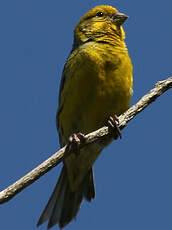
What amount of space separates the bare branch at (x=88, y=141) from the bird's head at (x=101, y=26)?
1.77 meters

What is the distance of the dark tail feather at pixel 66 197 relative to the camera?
7617mm

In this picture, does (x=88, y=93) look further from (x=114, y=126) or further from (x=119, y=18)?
(x=119, y=18)

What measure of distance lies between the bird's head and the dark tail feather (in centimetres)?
231

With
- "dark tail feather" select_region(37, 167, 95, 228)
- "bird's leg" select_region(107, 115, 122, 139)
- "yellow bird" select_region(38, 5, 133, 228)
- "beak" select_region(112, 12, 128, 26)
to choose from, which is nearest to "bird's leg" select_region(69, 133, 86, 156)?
"yellow bird" select_region(38, 5, 133, 228)

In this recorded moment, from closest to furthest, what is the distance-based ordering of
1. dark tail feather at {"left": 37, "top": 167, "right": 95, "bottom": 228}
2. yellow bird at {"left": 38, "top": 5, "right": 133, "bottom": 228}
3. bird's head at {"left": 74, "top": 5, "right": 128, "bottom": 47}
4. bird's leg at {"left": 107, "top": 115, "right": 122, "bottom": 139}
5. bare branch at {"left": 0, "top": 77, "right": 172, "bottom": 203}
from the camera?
bare branch at {"left": 0, "top": 77, "right": 172, "bottom": 203}, bird's leg at {"left": 107, "top": 115, "right": 122, "bottom": 139}, yellow bird at {"left": 38, "top": 5, "right": 133, "bottom": 228}, bird's head at {"left": 74, "top": 5, "right": 128, "bottom": 47}, dark tail feather at {"left": 37, "top": 167, "right": 95, "bottom": 228}

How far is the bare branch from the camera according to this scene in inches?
195

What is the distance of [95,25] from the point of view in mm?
7652

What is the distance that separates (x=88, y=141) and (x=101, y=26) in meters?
2.63

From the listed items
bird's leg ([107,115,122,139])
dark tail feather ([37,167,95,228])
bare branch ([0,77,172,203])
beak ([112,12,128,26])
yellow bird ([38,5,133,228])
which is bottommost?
bare branch ([0,77,172,203])

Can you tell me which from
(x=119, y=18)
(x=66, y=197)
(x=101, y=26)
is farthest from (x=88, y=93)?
(x=66, y=197)

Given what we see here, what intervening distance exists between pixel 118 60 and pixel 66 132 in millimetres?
1403

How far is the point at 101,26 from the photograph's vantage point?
7.57 m

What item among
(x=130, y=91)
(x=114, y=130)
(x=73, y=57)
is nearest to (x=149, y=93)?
(x=114, y=130)

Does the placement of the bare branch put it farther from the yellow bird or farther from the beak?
the beak
